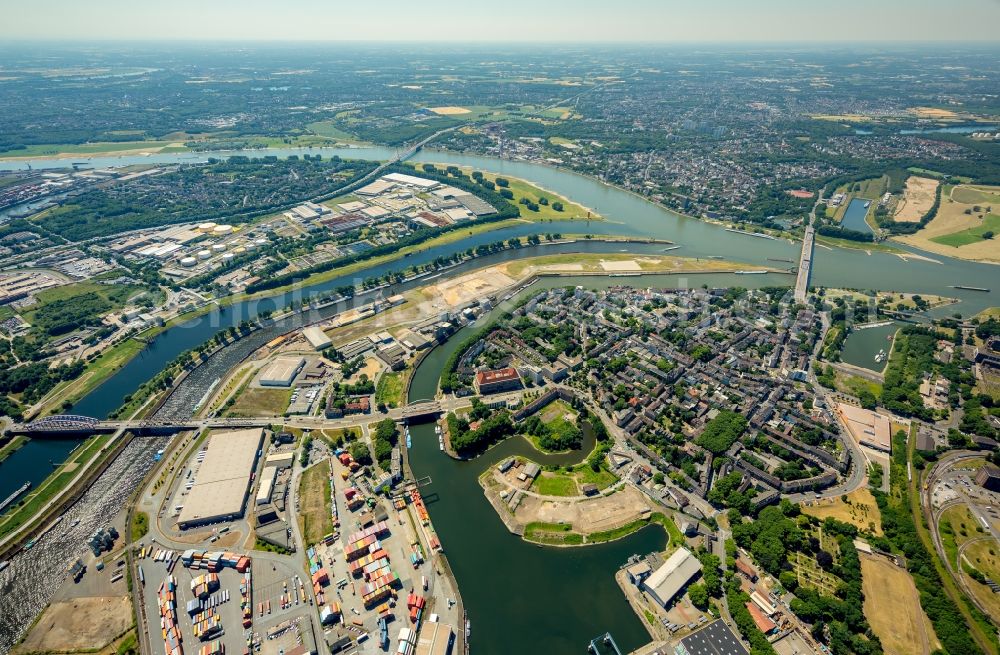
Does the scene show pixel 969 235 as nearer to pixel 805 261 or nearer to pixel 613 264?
pixel 805 261

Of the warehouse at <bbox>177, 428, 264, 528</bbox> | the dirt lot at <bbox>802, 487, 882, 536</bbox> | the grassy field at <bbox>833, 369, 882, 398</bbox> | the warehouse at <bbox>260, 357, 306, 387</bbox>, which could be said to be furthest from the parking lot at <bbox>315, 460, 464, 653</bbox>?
the grassy field at <bbox>833, 369, 882, 398</bbox>

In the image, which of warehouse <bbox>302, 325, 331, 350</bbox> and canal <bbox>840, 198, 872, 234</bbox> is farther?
canal <bbox>840, 198, 872, 234</bbox>

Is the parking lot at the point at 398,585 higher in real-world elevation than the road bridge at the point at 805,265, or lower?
lower

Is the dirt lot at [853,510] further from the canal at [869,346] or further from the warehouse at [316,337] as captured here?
the warehouse at [316,337]

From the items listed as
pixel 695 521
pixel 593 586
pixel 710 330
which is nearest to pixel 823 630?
pixel 695 521

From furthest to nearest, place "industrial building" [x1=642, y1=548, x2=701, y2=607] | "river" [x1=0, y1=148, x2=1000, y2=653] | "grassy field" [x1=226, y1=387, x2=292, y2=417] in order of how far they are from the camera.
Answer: "grassy field" [x1=226, y1=387, x2=292, y2=417] → "river" [x1=0, y1=148, x2=1000, y2=653] → "industrial building" [x1=642, y1=548, x2=701, y2=607]

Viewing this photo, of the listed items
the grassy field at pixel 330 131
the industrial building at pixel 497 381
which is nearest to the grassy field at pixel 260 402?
the industrial building at pixel 497 381

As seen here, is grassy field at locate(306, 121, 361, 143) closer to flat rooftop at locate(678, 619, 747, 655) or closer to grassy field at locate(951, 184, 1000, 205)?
grassy field at locate(951, 184, 1000, 205)

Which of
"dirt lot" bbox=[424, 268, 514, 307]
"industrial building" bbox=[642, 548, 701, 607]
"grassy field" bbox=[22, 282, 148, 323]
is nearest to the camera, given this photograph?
"industrial building" bbox=[642, 548, 701, 607]
